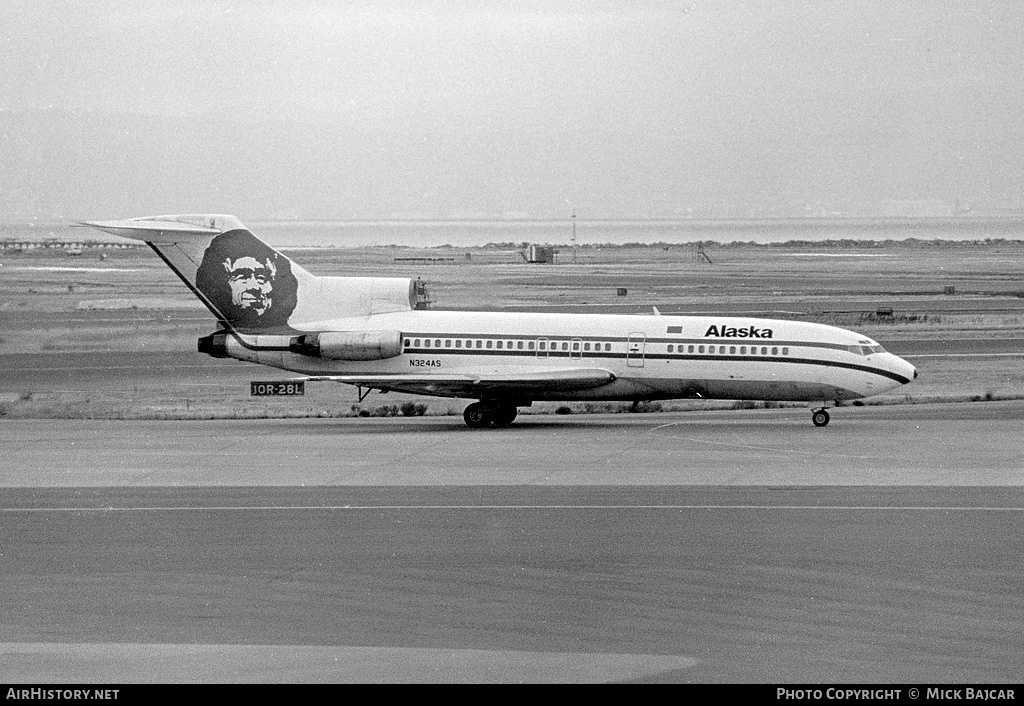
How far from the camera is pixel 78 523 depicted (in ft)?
67.4

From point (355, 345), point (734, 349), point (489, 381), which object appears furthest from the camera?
point (355, 345)

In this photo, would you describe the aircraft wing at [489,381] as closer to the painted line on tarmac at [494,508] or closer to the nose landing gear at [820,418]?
the nose landing gear at [820,418]

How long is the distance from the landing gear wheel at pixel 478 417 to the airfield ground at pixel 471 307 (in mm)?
5531

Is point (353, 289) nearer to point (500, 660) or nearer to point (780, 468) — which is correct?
point (780, 468)

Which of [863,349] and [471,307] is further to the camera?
[471,307]

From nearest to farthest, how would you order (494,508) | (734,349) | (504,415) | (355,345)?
1. (494,508)
2. (734,349)
3. (355,345)
4. (504,415)

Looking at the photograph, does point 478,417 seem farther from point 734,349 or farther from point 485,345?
point 734,349

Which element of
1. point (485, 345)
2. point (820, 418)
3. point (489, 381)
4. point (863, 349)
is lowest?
point (820, 418)

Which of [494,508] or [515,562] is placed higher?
[494,508]

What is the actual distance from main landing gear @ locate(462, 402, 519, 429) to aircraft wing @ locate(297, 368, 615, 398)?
1.32 ft

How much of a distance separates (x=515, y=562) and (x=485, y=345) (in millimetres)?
18991

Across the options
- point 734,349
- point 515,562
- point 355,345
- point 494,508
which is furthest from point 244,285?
point 515,562

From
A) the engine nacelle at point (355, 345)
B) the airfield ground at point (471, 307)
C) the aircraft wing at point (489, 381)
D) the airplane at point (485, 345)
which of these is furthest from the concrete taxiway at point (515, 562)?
the airfield ground at point (471, 307)

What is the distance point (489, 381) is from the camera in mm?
35531
